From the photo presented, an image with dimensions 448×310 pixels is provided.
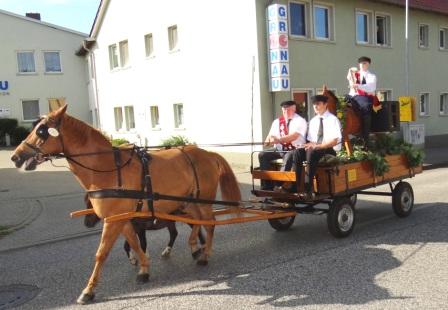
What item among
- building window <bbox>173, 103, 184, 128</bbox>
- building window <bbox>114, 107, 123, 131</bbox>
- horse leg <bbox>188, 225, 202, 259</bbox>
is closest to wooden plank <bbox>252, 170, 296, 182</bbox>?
horse leg <bbox>188, 225, 202, 259</bbox>

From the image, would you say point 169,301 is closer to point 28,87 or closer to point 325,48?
point 325,48

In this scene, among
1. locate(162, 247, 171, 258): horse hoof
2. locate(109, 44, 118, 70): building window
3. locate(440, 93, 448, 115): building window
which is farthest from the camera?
locate(109, 44, 118, 70): building window

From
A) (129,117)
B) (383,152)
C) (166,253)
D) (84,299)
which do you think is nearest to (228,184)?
(166,253)

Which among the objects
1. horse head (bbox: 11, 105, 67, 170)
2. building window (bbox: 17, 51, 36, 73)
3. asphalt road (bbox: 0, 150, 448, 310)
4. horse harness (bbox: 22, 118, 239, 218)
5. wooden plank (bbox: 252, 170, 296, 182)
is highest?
building window (bbox: 17, 51, 36, 73)

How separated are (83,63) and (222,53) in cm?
1898

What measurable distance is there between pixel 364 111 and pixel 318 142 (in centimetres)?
130

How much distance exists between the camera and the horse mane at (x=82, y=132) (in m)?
5.06

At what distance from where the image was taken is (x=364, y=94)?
27.2ft

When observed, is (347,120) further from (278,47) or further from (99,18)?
(99,18)

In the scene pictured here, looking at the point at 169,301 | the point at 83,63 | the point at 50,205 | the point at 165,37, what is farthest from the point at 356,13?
the point at 83,63

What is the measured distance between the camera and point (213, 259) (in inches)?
245

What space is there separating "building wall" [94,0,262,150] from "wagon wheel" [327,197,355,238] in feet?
32.6

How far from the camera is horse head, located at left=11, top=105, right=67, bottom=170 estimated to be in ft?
15.7

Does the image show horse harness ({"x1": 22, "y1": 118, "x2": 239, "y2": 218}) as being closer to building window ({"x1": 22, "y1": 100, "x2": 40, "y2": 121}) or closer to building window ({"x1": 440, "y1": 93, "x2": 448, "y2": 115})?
building window ({"x1": 440, "y1": 93, "x2": 448, "y2": 115})
